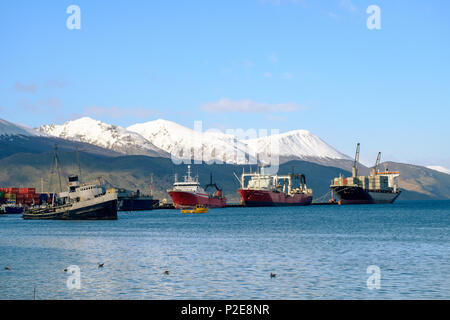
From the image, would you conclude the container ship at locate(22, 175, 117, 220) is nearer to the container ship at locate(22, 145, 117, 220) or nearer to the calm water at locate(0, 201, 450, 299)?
the container ship at locate(22, 145, 117, 220)

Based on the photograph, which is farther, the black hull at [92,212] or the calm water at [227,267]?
the black hull at [92,212]

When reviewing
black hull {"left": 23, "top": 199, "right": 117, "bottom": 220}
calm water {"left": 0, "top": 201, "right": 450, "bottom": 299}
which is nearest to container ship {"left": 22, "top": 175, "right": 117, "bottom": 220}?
black hull {"left": 23, "top": 199, "right": 117, "bottom": 220}

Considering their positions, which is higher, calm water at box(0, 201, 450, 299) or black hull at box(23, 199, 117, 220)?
black hull at box(23, 199, 117, 220)

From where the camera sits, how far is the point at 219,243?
77.9 meters

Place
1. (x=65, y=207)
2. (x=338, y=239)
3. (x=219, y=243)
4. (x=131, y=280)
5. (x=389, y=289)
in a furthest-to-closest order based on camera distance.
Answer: (x=65, y=207) → (x=338, y=239) → (x=219, y=243) → (x=131, y=280) → (x=389, y=289)

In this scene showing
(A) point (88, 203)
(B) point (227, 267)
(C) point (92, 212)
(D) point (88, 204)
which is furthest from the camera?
(C) point (92, 212)

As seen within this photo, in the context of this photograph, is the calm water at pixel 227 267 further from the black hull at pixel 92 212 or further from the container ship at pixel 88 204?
the black hull at pixel 92 212

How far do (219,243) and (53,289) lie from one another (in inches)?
1488

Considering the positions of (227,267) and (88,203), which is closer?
(227,267)

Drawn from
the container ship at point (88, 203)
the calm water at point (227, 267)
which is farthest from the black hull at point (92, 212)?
the calm water at point (227, 267)

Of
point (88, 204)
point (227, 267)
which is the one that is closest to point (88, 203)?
point (88, 204)

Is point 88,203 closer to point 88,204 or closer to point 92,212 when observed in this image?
point 88,204
